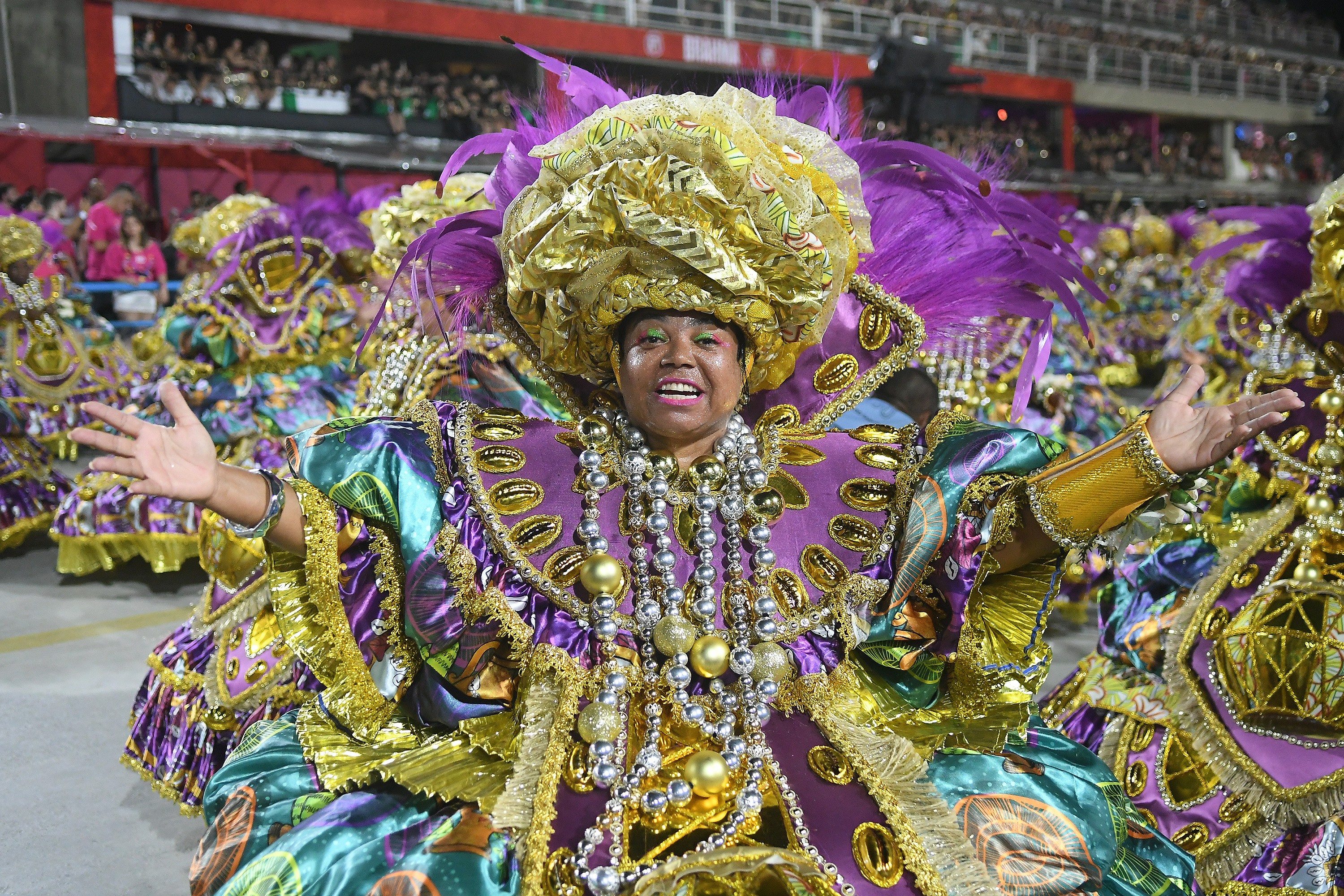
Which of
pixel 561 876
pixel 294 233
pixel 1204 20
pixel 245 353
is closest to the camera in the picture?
pixel 561 876

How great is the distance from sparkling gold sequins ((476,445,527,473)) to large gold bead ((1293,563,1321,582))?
179cm

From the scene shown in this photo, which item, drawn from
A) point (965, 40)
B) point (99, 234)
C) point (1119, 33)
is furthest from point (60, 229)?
point (1119, 33)

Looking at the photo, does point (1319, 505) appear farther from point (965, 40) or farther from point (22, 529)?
point (965, 40)

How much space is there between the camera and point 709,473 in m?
2.05

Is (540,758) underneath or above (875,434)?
underneath

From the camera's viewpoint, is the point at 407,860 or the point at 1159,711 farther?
the point at 1159,711

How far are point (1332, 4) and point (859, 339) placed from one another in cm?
3649

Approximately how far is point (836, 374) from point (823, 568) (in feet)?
1.40

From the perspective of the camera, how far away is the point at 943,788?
1.85m

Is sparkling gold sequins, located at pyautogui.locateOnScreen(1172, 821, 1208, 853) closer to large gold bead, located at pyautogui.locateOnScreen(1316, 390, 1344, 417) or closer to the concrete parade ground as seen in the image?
large gold bead, located at pyautogui.locateOnScreen(1316, 390, 1344, 417)

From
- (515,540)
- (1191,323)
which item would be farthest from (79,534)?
(1191,323)

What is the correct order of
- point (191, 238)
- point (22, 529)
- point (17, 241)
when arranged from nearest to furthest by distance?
point (22, 529), point (17, 241), point (191, 238)

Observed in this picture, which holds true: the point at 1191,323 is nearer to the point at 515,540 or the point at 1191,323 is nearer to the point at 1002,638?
the point at 1002,638

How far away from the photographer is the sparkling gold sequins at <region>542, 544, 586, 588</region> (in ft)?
6.48
